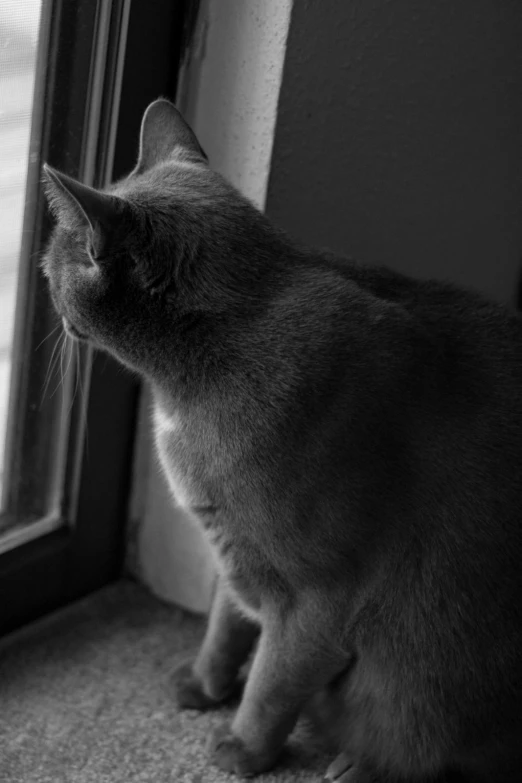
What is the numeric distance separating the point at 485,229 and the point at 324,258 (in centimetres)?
64

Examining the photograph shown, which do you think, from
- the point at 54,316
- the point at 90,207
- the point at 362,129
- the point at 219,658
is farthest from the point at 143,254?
the point at 219,658

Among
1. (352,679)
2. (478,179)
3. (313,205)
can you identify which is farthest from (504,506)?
(478,179)

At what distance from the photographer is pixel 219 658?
4.73 ft

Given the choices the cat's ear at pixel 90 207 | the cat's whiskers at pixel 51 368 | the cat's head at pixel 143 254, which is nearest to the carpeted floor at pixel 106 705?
the cat's whiskers at pixel 51 368

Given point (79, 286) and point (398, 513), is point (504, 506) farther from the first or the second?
point (79, 286)

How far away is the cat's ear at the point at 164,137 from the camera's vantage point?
49.4 inches

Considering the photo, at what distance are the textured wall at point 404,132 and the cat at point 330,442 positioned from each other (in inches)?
9.0

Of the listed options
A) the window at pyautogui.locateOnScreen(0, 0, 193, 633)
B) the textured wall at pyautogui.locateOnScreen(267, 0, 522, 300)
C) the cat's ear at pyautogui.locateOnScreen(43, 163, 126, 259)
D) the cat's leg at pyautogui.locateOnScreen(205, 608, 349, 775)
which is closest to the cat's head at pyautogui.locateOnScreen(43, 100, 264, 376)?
the cat's ear at pyautogui.locateOnScreen(43, 163, 126, 259)

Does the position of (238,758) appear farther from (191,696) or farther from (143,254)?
(143,254)

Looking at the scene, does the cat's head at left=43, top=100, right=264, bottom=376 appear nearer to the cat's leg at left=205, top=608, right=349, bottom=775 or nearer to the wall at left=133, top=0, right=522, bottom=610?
the wall at left=133, top=0, right=522, bottom=610

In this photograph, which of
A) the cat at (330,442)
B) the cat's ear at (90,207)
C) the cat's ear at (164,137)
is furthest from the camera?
the cat's ear at (164,137)

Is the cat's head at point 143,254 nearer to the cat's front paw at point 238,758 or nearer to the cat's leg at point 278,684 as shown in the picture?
the cat's leg at point 278,684

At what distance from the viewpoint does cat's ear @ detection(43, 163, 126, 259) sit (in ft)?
3.32

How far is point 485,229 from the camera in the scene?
5.85ft
